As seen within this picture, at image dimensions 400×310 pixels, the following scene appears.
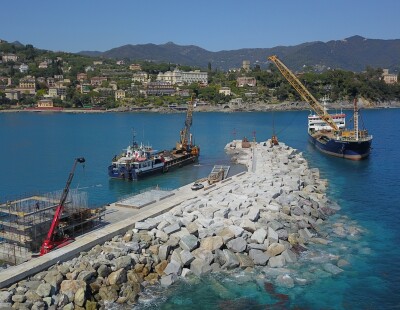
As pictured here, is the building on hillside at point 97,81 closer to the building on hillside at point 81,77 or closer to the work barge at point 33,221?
the building on hillside at point 81,77

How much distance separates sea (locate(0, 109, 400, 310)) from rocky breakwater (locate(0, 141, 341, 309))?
64cm

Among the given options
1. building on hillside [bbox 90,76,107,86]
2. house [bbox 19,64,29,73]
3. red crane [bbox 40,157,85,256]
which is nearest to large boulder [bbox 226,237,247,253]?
red crane [bbox 40,157,85,256]

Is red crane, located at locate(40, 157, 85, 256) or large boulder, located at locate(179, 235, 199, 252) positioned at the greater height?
red crane, located at locate(40, 157, 85, 256)

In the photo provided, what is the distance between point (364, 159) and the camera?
48594mm

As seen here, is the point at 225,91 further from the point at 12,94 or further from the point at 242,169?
the point at 242,169

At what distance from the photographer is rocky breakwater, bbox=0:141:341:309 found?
14.8m

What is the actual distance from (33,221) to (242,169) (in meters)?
25.5

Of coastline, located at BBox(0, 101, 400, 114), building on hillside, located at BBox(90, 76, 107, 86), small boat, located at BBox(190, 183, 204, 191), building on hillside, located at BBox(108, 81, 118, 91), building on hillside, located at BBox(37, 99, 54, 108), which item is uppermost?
building on hillside, located at BBox(90, 76, 107, 86)

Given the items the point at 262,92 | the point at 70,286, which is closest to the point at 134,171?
the point at 70,286

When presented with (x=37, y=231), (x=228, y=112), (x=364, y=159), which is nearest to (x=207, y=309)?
(x=37, y=231)

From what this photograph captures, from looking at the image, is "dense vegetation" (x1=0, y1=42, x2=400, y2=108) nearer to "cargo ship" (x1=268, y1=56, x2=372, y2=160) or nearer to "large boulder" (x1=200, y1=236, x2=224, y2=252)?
"cargo ship" (x1=268, y1=56, x2=372, y2=160)

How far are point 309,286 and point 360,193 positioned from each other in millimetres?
17340

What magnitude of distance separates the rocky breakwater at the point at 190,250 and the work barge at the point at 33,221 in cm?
187

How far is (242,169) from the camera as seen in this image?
4100 cm
